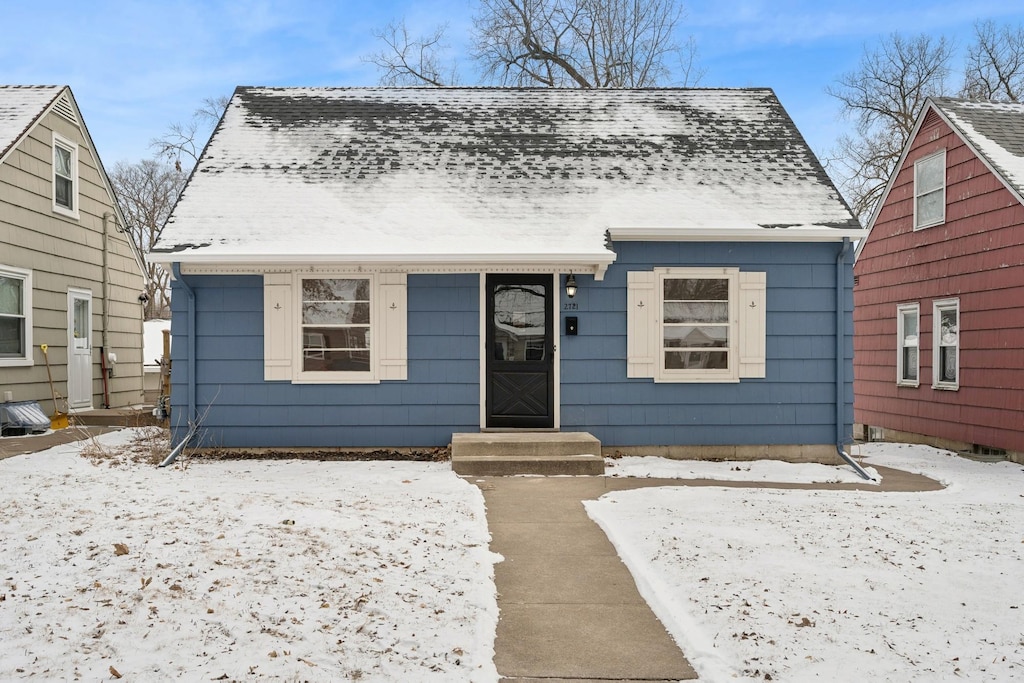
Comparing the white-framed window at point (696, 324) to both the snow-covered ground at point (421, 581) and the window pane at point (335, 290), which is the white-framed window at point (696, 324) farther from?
the window pane at point (335, 290)

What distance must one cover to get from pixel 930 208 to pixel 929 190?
11.1 inches

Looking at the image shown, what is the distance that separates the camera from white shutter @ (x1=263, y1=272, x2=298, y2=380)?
971 centimetres

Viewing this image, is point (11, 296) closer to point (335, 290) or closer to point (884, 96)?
point (335, 290)

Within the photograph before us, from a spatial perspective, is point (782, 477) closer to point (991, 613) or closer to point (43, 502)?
point (991, 613)

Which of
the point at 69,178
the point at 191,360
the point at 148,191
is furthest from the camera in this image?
the point at 148,191

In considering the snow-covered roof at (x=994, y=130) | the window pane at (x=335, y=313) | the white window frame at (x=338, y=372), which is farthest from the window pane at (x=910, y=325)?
the window pane at (x=335, y=313)

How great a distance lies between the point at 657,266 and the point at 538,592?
18.9ft

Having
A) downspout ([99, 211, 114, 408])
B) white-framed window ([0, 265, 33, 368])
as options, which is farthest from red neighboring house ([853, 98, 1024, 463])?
white-framed window ([0, 265, 33, 368])

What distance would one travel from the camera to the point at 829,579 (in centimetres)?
496

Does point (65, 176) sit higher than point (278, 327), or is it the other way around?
point (65, 176)

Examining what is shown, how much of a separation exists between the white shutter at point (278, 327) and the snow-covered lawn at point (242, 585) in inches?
108

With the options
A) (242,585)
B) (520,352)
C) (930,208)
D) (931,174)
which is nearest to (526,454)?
(520,352)

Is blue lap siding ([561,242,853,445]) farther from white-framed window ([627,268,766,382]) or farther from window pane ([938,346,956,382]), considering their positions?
window pane ([938,346,956,382])

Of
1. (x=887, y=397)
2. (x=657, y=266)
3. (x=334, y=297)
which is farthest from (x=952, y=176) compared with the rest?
(x=334, y=297)
